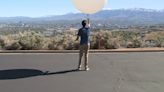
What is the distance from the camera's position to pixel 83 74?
1548cm

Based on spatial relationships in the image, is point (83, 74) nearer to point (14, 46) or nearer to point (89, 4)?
point (89, 4)

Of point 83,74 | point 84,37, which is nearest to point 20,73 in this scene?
point 83,74

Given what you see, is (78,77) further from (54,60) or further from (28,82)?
(54,60)

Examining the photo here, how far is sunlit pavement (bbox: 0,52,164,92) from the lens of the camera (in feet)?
42.8

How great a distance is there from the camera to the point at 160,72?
15797mm

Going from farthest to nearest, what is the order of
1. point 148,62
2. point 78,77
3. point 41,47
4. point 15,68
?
point 41,47
point 148,62
point 15,68
point 78,77

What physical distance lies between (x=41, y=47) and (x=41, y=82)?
37.3 feet

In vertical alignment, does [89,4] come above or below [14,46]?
above

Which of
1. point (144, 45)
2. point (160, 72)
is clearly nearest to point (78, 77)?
point (160, 72)

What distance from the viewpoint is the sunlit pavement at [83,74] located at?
13.0 metres

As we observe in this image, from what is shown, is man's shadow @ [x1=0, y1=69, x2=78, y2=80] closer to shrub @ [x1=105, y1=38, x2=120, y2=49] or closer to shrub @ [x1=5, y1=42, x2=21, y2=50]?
shrub @ [x1=5, y1=42, x2=21, y2=50]

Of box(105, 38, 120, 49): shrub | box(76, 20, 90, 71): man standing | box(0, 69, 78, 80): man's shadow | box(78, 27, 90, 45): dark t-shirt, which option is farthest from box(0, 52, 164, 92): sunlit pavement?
box(105, 38, 120, 49): shrub

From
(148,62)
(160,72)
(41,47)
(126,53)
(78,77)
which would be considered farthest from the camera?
(41,47)

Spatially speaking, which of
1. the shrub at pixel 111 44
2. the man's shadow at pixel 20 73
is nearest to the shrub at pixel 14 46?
the shrub at pixel 111 44
